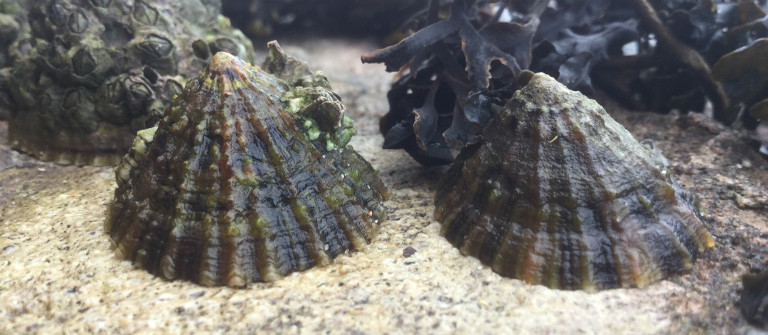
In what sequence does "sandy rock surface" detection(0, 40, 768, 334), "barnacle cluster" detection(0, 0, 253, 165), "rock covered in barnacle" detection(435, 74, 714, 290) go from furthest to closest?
"barnacle cluster" detection(0, 0, 253, 165), "rock covered in barnacle" detection(435, 74, 714, 290), "sandy rock surface" detection(0, 40, 768, 334)

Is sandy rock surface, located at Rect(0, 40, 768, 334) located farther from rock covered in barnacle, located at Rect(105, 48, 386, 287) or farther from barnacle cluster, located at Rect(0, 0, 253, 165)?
barnacle cluster, located at Rect(0, 0, 253, 165)

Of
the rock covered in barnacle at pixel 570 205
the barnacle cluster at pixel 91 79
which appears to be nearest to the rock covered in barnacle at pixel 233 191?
the rock covered in barnacle at pixel 570 205

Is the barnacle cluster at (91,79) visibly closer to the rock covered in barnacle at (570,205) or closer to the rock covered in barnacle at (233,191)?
the rock covered in barnacle at (233,191)

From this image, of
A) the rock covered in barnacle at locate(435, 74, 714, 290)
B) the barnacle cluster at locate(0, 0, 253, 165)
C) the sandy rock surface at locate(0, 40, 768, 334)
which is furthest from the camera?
the barnacle cluster at locate(0, 0, 253, 165)

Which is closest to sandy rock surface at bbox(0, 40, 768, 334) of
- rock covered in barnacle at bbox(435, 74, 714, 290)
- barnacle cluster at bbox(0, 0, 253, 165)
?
rock covered in barnacle at bbox(435, 74, 714, 290)

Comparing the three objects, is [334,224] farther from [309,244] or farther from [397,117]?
[397,117]

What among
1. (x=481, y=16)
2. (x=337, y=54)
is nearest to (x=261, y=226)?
(x=481, y=16)
